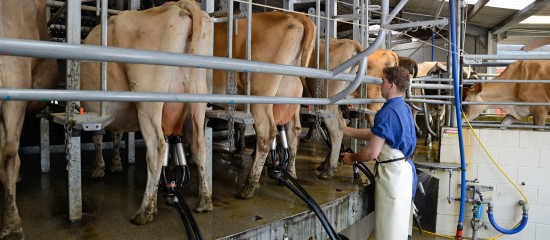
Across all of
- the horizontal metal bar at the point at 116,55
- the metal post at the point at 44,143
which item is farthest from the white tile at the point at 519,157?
the metal post at the point at 44,143

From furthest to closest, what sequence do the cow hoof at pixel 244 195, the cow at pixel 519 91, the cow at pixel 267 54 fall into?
1. the cow at pixel 519 91
2. the cow at pixel 267 54
3. the cow hoof at pixel 244 195

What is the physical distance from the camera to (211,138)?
3.23m

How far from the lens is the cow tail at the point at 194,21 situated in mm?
2719

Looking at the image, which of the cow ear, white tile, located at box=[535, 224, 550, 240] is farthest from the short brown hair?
the cow ear

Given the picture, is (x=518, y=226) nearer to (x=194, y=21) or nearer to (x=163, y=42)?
(x=194, y=21)

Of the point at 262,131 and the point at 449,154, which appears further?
the point at 449,154

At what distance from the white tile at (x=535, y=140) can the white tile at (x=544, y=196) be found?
18.4 inches

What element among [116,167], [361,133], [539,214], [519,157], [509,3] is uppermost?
[509,3]

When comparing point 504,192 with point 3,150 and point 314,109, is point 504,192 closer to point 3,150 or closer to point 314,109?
point 314,109

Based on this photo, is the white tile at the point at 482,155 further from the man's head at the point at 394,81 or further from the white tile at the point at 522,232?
the man's head at the point at 394,81

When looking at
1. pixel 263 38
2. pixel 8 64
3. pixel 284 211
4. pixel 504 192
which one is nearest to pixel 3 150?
pixel 8 64

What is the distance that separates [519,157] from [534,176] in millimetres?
263

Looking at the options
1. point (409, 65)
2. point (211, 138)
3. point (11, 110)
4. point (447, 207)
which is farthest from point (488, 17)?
point (11, 110)

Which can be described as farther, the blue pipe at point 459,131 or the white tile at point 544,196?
the white tile at point 544,196
